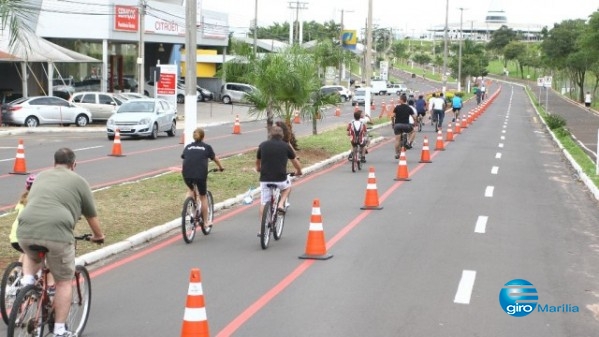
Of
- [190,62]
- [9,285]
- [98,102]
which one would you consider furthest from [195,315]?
[98,102]

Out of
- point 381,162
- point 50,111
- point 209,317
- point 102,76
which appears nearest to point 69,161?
point 209,317

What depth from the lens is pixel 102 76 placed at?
5575 cm

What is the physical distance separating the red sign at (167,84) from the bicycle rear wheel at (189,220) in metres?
28.2

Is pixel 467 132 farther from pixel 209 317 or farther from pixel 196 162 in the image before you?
pixel 209 317

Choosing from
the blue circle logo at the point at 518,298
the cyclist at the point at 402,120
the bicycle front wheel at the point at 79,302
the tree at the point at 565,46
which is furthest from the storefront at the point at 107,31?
the tree at the point at 565,46

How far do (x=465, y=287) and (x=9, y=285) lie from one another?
17.1 feet

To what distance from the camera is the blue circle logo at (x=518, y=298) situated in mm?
9531

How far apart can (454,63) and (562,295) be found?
110 meters

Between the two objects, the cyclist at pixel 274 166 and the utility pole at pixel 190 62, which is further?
the utility pole at pixel 190 62

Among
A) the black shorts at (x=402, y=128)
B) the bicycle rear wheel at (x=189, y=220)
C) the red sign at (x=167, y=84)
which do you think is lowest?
the bicycle rear wheel at (x=189, y=220)

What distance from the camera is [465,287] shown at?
10.5m

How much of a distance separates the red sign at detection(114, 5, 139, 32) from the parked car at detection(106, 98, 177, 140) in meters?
20.1

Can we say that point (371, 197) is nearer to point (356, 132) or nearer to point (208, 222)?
point (208, 222)

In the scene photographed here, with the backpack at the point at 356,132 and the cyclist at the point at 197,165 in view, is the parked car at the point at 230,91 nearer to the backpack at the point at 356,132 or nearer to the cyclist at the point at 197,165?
the backpack at the point at 356,132
